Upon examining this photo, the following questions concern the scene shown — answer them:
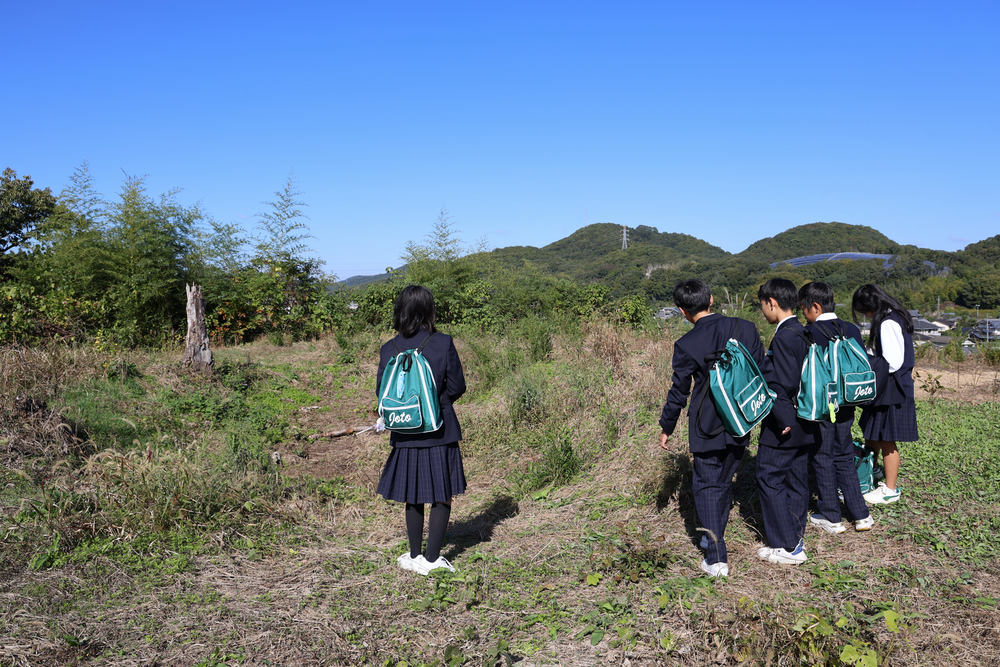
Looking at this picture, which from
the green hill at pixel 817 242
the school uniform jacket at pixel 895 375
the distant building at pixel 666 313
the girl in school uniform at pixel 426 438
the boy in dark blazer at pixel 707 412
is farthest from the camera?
the green hill at pixel 817 242

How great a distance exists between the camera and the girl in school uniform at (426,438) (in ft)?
10.3

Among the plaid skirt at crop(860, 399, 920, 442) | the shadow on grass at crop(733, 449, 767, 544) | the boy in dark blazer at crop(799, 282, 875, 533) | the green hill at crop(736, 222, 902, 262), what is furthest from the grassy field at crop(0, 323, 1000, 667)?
the green hill at crop(736, 222, 902, 262)

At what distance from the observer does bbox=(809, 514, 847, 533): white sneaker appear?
360 centimetres

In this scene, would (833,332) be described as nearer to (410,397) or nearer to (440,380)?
(440,380)

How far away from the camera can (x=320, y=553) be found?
3.61 meters

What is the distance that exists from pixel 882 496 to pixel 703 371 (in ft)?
6.50

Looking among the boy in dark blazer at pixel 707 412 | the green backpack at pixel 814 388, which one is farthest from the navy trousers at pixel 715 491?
the green backpack at pixel 814 388

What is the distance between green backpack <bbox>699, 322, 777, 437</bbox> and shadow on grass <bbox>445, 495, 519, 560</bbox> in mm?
1829

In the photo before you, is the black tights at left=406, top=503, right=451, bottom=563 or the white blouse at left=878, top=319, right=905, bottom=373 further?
the white blouse at left=878, top=319, right=905, bottom=373

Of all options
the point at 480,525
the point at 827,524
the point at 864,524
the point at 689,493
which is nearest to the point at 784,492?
the point at 827,524

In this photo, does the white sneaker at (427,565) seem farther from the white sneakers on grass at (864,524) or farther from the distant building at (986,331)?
the distant building at (986,331)

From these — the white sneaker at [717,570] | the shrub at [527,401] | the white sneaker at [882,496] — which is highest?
the shrub at [527,401]

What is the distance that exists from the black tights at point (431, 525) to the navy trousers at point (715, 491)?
4.62 feet

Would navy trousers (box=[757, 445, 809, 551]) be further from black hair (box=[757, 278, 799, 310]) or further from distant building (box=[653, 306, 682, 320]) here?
distant building (box=[653, 306, 682, 320])
